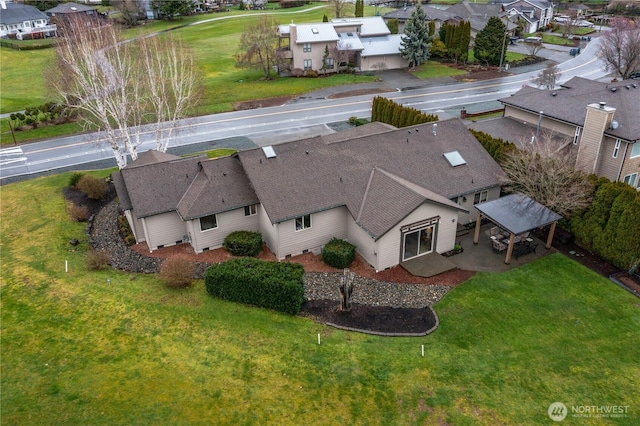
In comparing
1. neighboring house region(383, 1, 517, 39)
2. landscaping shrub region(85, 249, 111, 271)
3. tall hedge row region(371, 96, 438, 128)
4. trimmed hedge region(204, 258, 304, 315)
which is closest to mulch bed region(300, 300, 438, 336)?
trimmed hedge region(204, 258, 304, 315)

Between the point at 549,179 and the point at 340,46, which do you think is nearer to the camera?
the point at 549,179

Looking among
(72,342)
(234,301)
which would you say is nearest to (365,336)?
(234,301)

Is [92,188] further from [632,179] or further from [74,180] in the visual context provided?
[632,179]

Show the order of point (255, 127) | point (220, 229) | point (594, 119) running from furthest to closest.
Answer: point (255, 127) < point (594, 119) < point (220, 229)

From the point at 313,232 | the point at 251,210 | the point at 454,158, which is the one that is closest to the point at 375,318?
the point at 313,232

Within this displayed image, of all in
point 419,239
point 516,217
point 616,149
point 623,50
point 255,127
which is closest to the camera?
point 419,239

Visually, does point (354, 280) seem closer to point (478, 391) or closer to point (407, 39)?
point (478, 391)
